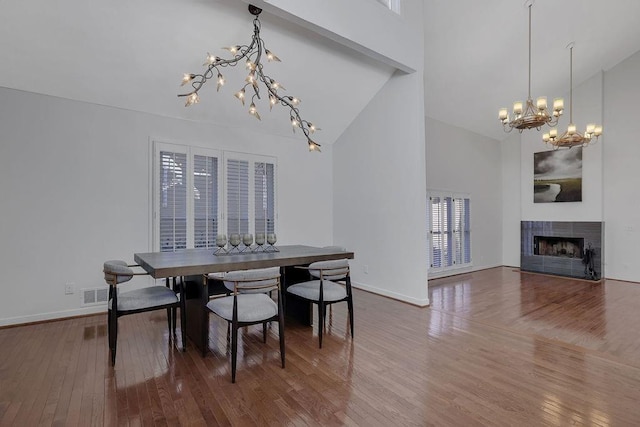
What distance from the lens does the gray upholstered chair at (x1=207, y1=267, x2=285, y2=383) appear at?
247cm

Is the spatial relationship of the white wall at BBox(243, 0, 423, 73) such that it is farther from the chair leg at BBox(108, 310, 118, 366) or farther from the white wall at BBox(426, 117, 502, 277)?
the chair leg at BBox(108, 310, 118, 366)

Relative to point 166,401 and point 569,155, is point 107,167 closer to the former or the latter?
point 166,401

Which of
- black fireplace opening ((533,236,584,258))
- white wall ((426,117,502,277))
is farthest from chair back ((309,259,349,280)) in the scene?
black fireplace opening ((533,236,584,258))

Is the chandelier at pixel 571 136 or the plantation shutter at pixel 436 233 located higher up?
the chandelier at pixel 571 136

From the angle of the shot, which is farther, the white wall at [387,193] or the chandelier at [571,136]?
the chandelier at [571,136]

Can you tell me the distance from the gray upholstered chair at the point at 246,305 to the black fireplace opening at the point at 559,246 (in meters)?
6.97

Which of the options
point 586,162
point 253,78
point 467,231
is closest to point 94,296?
point 253,78

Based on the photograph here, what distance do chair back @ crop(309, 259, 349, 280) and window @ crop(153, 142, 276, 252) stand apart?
7.51 ft

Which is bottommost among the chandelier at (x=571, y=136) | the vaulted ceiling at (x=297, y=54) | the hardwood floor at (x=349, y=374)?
the hardwood floor at (x=349, y=374)

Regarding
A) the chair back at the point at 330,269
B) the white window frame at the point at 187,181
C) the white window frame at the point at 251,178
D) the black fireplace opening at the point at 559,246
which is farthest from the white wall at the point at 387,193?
the black fireplace opening at the point at 559,246

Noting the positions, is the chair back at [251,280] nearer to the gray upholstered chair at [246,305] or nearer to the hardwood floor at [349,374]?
the gray upholstered chair at [246,305]

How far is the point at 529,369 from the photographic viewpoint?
259cm

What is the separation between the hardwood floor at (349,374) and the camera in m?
2.01

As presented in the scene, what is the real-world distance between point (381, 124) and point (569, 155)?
15.5ft
